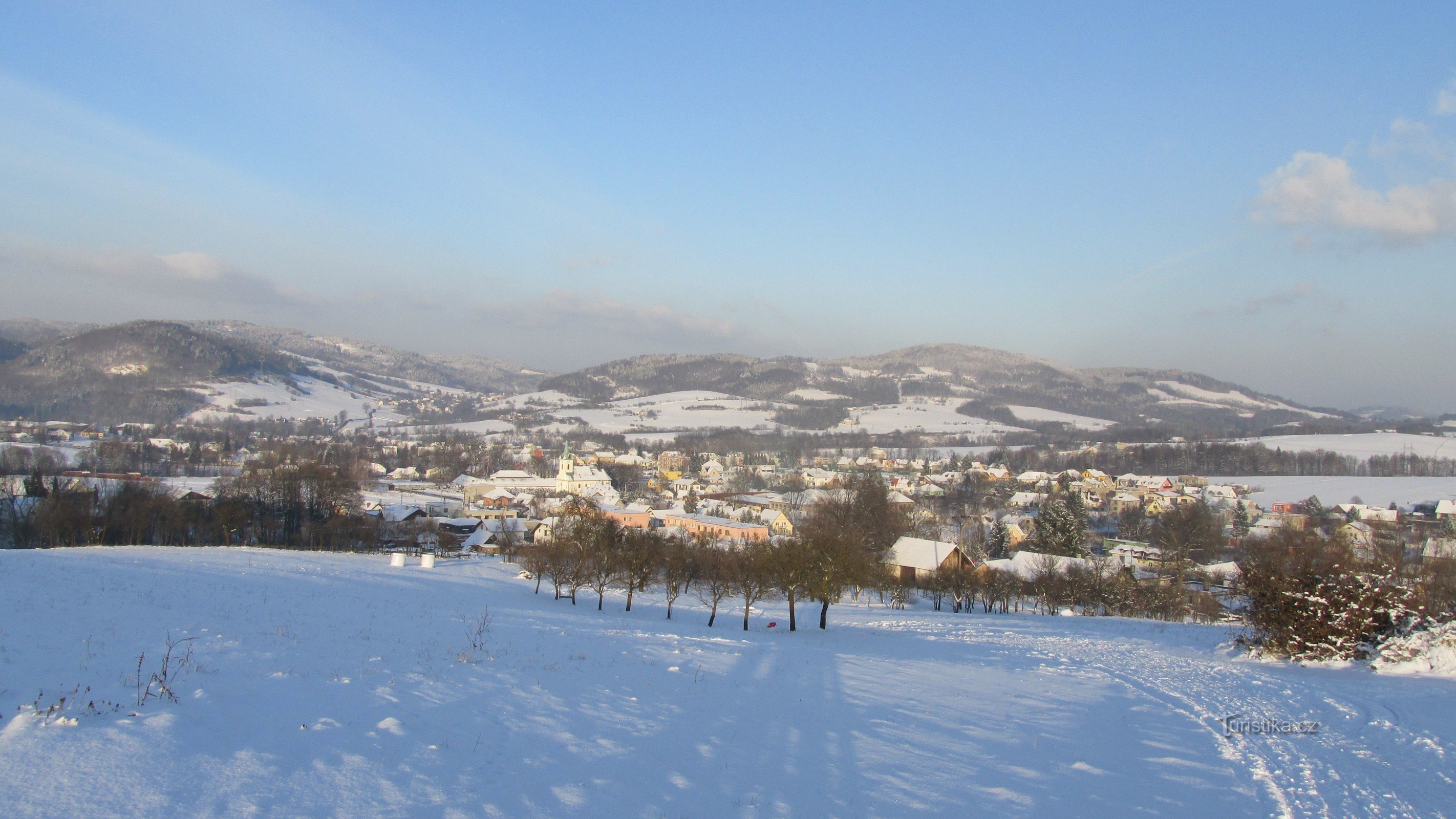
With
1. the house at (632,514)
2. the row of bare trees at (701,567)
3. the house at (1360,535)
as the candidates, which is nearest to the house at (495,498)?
the house at (632,514)

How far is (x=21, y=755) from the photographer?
529 centimetres

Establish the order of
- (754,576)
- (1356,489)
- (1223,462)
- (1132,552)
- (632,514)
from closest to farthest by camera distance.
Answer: (754,576) → (1132,552) → (632,514) → (1356,489) → (1223,462)

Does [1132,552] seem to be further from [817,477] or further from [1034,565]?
[817,477]

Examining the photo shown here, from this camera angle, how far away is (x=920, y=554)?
147 ft

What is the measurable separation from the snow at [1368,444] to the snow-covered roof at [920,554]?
124 meters

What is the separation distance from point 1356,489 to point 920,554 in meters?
85.9

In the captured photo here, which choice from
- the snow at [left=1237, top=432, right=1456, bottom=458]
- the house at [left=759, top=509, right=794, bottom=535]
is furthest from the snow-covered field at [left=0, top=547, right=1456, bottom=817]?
the snow at [left=1237, top=432, right=1456, bottom=458]

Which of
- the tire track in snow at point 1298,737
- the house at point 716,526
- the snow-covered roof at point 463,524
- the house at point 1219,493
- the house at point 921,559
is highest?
the tire track in snow at point 1298,737

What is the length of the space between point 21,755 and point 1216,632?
91.9 ft

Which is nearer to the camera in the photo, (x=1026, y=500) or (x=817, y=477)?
(x=1026, y=500)

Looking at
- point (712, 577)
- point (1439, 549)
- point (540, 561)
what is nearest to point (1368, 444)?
point (1439, 549)

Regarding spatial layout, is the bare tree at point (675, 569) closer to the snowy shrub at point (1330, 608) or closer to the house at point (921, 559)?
the house at point (921, 559)

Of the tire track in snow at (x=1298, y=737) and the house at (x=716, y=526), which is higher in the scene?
the tire track in snow at (x=1298, y=737)

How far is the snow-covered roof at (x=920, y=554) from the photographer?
143 ft
